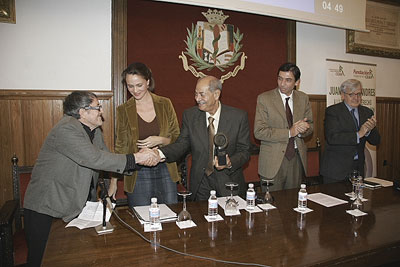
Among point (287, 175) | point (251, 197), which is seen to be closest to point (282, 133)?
point (287, 175)

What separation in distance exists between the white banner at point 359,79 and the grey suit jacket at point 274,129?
1789mm

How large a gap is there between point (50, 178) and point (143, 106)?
0.91 metres

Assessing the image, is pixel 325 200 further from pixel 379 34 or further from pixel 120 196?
pixel 379 34

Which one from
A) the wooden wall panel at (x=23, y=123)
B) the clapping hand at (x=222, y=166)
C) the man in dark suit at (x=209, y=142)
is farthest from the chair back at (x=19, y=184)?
the clapping hand at (x=222, y=166)

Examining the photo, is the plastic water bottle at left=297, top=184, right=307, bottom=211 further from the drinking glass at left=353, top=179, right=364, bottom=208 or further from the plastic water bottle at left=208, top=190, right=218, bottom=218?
the plastic water bottle at left=208, top=190, right=218, bottom=218

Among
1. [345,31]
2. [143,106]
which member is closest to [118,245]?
[143,106]

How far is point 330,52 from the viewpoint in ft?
15.0

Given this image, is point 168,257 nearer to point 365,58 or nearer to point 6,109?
point 6,109

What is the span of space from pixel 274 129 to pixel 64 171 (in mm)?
1762

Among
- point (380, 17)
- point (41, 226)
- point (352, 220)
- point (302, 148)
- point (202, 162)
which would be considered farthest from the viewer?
point (380, 17)

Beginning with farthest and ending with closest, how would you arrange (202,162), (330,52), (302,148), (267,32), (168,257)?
(330,52) → (267,32) → (302,148) → (202,162) → (168,257)

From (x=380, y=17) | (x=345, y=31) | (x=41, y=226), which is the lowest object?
(x=41, y=226)

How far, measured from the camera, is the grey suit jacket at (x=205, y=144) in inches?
91.7

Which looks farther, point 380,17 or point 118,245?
point 380,17
